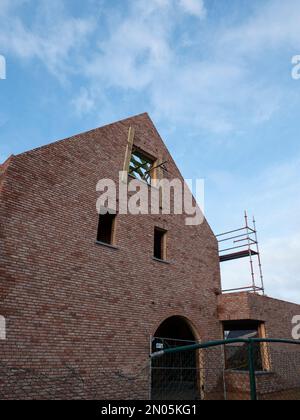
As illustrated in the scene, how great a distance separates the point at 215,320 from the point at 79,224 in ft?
22.4

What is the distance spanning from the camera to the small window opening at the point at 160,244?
11.4 metres

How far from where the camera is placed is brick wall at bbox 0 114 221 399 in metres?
6.93

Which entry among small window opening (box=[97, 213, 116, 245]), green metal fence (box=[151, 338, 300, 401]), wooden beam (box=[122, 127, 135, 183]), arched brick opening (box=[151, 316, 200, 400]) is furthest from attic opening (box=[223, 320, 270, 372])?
wooden beam (box=[122, 127, 135, 183])

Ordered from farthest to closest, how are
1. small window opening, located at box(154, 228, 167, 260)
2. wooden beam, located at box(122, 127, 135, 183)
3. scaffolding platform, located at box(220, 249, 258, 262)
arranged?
scaffolding platform, located at box(220, 249, 258, 262) → small window opening, located at box(154, 228, 167, 260) → wooden beam, located at box(122, 127, 135, 183)

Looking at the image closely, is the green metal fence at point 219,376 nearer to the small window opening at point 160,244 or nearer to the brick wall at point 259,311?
the brick wall at point 259,311

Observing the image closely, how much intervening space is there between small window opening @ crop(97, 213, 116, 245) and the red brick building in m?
0.06

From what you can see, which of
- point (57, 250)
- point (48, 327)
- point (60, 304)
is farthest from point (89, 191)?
point (48, 327)

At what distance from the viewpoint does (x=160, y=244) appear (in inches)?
462

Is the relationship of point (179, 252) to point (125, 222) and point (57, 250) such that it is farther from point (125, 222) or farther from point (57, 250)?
point (57, 250)

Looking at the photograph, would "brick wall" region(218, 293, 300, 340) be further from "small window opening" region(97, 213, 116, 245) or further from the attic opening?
"small window opening" region(97, 213, 116, 245)

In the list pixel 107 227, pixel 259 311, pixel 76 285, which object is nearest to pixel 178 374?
pixel 259 311

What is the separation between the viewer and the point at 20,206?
771 cm

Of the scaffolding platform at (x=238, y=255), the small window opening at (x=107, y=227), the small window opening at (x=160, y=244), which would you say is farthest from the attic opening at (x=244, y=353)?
the small window opening at (x=107, y=227)

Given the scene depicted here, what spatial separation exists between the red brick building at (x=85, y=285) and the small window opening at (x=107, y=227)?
0.06 m
